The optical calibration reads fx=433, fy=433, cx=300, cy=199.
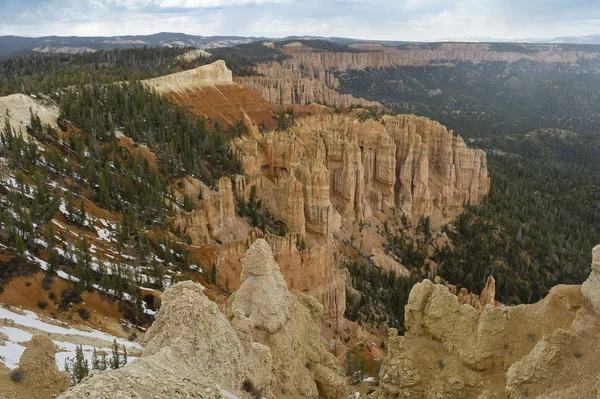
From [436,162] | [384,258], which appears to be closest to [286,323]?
[384,258]

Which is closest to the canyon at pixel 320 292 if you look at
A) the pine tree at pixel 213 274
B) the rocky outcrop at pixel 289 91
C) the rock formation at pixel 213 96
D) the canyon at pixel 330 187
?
the canyon at pixel 330 187

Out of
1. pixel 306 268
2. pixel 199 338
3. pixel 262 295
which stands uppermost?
pixel 199 338

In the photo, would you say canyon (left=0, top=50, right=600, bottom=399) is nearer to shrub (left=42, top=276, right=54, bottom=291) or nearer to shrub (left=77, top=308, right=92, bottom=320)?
shrub (left=77, top=308, right=92, bottom=320)

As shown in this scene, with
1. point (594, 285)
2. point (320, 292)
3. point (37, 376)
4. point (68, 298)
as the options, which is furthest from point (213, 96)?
point (594, 285)

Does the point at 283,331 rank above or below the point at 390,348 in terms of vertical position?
above

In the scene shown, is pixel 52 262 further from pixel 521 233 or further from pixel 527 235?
pixel 527 235

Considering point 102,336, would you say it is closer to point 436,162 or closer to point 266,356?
point 266,356

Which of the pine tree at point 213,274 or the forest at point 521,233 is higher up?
the pine tree at point 213,274

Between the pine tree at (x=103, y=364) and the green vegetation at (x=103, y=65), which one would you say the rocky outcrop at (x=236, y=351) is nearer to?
the pine tree at (x=103, y=364)
